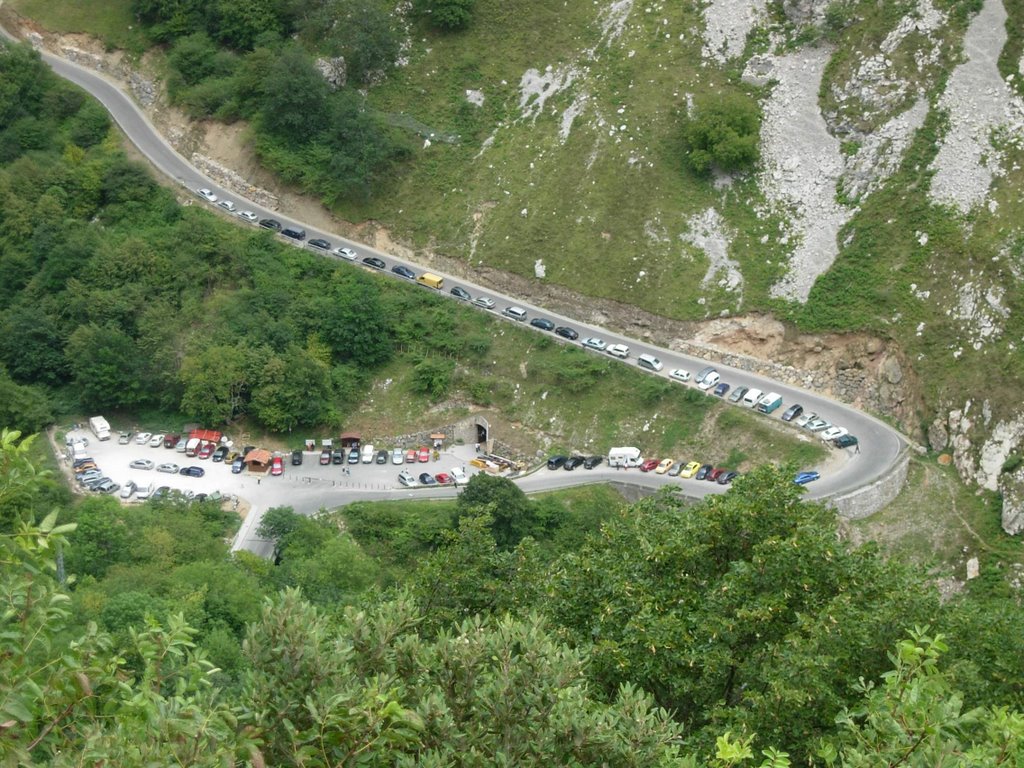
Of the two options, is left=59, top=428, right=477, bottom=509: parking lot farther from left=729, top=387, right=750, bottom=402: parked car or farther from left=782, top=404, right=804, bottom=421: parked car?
left=782, top=404, right=804, bottom=421: parked car

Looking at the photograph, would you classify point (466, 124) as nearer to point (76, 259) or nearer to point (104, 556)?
point (76, 259)

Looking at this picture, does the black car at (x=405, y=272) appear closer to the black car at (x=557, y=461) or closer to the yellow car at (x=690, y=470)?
the black car at (x=557, y=461)

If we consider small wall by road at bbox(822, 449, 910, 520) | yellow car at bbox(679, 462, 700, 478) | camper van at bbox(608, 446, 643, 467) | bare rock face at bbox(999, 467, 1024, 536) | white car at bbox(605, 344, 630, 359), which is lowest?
camper van at bbox(608, 446, 643, 467)

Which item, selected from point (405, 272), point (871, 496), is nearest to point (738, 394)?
point (871, 496)

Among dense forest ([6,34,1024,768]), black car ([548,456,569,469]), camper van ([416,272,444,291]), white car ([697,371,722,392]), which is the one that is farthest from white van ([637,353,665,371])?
camper van ([416,272,444,291])

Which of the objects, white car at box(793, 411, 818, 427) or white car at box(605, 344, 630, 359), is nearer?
white car at box(793, 411, 818, 427)

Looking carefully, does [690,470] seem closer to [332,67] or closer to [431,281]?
[431,281]
